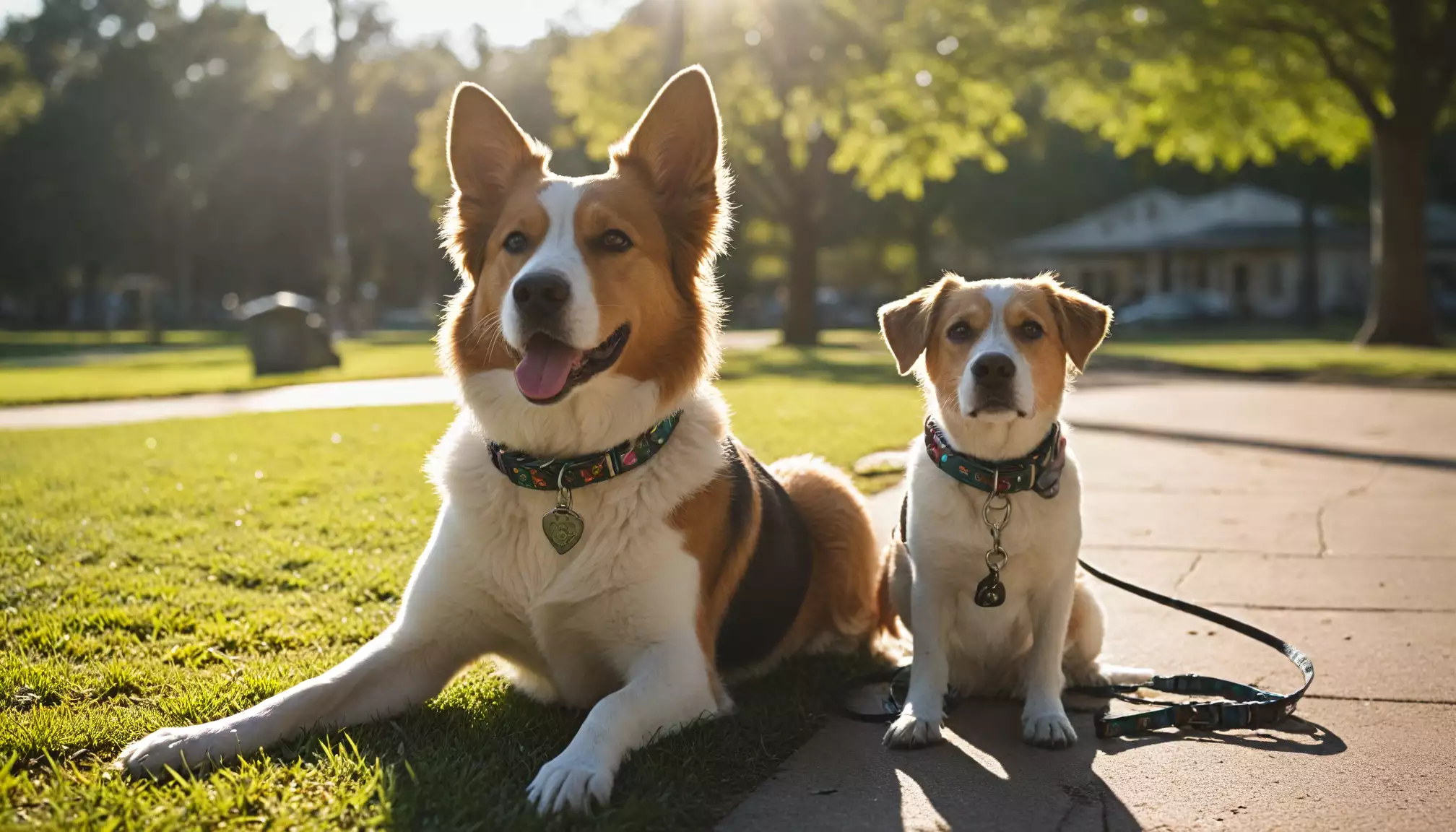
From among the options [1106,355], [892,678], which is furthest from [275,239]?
[892,678]

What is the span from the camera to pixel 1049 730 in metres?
3.88

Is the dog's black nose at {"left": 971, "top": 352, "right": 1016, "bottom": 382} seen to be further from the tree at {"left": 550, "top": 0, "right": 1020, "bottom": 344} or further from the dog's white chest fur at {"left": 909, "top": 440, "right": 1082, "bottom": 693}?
the tree at {"left": 550, "top": 0, "right": 1020, "bottom": 344}

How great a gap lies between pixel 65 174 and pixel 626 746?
64.0 meters

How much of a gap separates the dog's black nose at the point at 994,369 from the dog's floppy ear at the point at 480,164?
5.74 feet

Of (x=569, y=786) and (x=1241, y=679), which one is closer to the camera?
(x=569, y=786)

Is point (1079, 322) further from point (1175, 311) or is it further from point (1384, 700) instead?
point (1175, 311)

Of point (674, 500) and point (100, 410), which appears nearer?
point (674, 500)

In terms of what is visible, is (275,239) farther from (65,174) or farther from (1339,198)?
(1339,198)

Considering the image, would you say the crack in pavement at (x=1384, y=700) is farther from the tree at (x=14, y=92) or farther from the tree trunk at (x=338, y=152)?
the tree at (x=14, y=92)

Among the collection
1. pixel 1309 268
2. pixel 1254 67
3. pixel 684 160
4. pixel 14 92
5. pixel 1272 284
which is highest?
pixel 14 92

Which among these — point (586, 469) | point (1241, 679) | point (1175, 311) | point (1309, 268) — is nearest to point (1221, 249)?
point (1175, 311)

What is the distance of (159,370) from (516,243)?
72.9 ft

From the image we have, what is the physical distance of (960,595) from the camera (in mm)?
4230

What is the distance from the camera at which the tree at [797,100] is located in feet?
83.7
